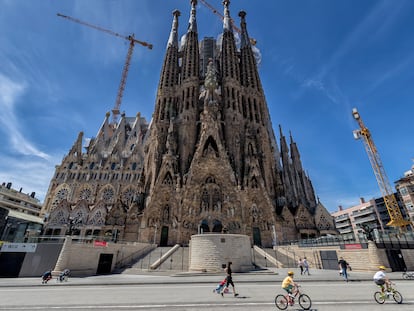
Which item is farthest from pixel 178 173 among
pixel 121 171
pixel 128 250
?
pixel 121 171

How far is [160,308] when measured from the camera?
663cm

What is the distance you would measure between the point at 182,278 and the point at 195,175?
21.0m

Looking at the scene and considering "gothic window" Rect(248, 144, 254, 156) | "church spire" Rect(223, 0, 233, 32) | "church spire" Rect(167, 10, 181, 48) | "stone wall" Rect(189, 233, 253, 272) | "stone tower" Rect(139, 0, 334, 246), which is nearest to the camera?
"stone wall" Rect(189, 233, 253, 272)

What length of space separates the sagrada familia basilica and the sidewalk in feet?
26.4

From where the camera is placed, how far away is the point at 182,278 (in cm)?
1451

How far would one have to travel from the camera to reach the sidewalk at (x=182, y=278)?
40.7 feet

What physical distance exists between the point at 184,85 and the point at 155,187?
978 inches

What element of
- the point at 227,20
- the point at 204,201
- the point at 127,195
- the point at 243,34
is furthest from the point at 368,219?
the point at 227,20

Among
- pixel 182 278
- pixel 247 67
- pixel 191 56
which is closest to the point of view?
pixel 182 278

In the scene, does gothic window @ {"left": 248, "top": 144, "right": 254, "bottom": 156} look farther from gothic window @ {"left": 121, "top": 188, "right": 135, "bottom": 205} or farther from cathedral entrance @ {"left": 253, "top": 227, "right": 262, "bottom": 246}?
gothic window @ {"left": 121, "top": 188, "right": 135, "bottom": 205}

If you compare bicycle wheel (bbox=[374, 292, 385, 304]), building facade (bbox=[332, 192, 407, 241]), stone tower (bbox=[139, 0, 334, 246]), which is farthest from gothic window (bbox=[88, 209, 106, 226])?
building facade (bbox=[332, 192, 407, 241])

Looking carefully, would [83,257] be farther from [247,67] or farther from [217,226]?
[247,67]

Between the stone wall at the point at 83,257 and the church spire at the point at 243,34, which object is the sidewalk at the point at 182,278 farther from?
the church spire at the point at 243,34

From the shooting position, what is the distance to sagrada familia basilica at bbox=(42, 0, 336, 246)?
32.3 meters
